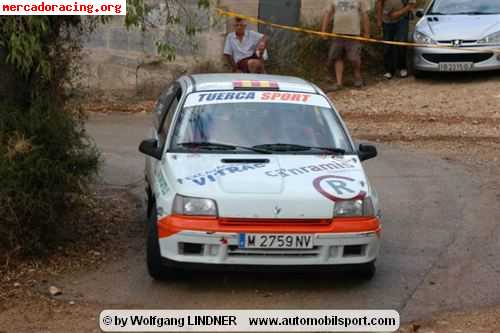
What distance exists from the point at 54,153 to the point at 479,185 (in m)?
5.48

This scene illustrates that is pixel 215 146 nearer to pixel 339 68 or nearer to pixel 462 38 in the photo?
pixel 339 68

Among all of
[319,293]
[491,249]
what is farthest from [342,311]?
[491,249]

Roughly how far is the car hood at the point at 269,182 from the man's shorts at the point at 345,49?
882 cm

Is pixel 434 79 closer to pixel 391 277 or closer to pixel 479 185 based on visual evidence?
pixel 479 185

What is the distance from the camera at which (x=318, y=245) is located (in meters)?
6.84

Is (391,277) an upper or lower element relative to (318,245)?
lower

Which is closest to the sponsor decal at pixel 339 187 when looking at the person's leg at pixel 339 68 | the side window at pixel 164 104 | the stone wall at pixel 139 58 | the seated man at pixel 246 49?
the side window at pixel 164 104

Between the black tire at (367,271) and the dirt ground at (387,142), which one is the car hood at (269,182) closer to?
the black tire at (367,271)

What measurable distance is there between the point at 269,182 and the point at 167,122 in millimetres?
1785

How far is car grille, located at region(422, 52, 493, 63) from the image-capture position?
51.9 ft

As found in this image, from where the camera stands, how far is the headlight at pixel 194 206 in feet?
22.3

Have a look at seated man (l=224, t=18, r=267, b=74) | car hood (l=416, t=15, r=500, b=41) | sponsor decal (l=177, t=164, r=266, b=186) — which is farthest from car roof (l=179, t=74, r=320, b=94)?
car hood (l=416, t=15, r=500, b=41)

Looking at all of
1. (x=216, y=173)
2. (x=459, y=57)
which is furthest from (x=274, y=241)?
(x=459, y=57)

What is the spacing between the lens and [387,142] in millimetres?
13305
